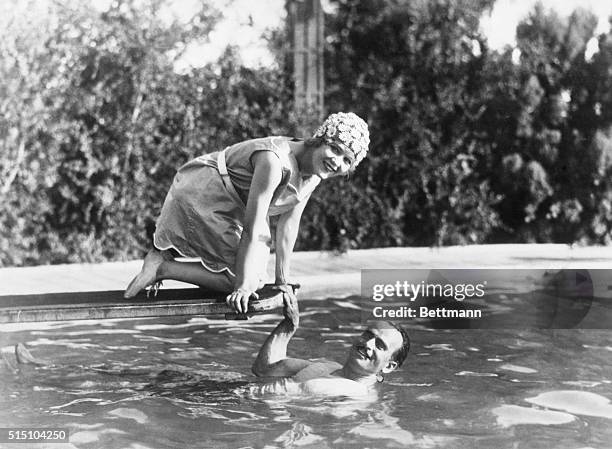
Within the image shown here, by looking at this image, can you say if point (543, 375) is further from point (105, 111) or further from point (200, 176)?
point (105, 111)

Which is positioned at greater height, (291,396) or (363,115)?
(363,115)

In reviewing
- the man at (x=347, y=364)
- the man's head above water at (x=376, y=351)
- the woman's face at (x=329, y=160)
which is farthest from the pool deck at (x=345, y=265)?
the woman's face at (x=329, y=160)

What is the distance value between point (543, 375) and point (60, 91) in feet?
13.1

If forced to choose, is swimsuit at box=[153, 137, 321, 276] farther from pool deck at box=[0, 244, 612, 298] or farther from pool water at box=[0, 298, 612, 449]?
pool deck at box=[0, 244, 612, 298]

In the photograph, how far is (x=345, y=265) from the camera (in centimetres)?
→ 597

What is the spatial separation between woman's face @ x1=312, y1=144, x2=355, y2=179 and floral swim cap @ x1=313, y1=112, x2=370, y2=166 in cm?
3

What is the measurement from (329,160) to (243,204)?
409mm

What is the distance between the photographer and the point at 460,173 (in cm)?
744

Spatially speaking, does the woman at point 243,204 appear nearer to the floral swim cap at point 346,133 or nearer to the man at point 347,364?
the floral swim cap at point 346,133

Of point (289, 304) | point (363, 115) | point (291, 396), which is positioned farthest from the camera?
point (363, 115)

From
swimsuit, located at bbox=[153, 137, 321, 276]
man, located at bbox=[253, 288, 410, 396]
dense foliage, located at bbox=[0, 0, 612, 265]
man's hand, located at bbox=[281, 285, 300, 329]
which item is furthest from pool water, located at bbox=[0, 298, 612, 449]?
dense foliage, located at bbox=[0, 0, 612, 265]

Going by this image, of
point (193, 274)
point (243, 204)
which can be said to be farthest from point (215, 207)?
point (193, 274)

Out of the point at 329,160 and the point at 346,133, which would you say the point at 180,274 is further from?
the point at 346,133

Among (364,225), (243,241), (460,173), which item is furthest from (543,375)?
(460,173)
